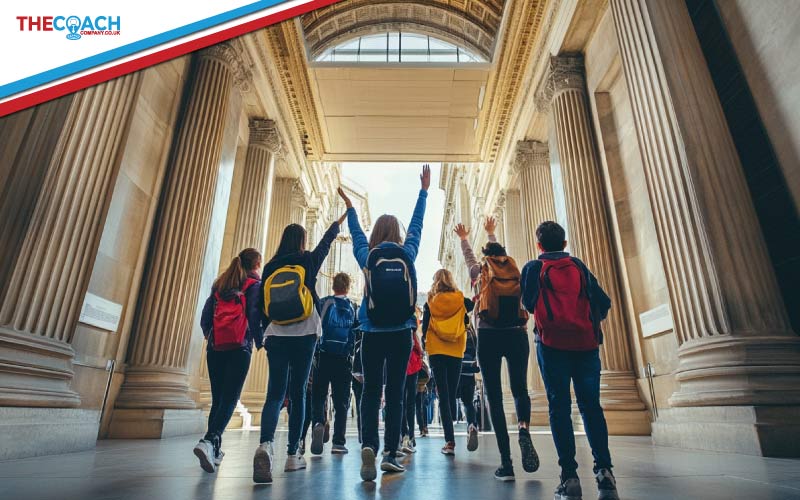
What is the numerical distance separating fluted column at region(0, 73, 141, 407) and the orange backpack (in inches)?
168

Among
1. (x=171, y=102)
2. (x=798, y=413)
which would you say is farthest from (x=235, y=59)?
(x=798, y=413)

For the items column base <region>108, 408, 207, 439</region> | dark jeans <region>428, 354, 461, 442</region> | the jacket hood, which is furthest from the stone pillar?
the jacket hood

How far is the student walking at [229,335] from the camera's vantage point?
3.44m

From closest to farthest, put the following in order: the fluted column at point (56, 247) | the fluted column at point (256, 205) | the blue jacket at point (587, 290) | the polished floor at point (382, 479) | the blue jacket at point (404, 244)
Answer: the polished floor at point (382, 479) < the blue jacket at point (587, 290) < the blue jacket at point (404, 244) < the fluted column at point (56, 247) < the fluted column at point (256, 205)

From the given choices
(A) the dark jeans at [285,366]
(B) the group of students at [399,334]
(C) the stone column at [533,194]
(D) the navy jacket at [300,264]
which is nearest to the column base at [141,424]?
(B) the group of students at [399,334]

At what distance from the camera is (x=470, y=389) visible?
5.79 m

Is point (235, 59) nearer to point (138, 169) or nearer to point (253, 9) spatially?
point (138, 169)

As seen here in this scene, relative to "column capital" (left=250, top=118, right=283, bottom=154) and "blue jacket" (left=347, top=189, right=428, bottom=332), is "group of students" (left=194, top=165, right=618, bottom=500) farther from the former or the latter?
"column capital" (left=250, top=118, right=283, bottom=154)

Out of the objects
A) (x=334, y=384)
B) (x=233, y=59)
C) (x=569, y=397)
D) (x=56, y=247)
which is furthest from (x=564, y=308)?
(x=233, y=59)

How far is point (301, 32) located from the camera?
1220 centimetres

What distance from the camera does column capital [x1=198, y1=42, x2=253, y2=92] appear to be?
29.0 ft

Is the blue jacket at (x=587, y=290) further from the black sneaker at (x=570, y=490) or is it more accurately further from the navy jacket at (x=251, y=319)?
the navy jacket at (x=251, y=319)

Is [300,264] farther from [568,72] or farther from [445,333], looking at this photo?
[568,72]

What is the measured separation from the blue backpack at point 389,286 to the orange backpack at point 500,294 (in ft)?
2.22
